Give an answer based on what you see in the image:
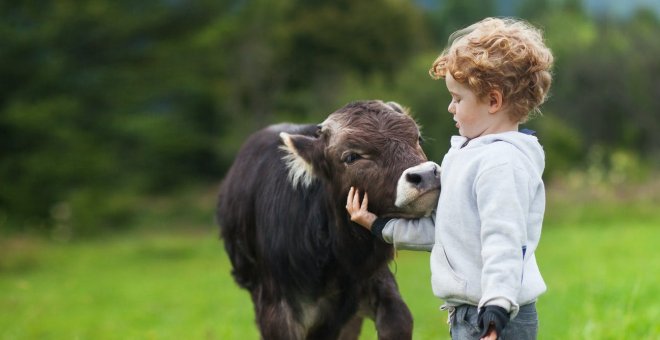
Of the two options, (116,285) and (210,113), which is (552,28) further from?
(116,285)

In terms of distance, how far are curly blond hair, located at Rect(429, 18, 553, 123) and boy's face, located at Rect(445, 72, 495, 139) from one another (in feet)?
0.13

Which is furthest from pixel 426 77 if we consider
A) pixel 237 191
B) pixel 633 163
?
pixel 237 191

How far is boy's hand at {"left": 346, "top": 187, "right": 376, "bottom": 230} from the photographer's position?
463cm

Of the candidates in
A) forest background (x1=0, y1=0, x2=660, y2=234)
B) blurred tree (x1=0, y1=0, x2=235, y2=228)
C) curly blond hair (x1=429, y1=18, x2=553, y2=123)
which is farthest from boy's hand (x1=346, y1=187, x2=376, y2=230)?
blurred tree (x1=0, y1=0, x2=235, y2=228)

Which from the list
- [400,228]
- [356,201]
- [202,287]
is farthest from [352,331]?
[202,287]

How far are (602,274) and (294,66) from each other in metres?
25.9

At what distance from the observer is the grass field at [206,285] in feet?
25.8

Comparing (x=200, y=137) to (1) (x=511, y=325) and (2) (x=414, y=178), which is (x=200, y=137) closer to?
(2) (x=414, y=178)

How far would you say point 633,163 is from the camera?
27.6m

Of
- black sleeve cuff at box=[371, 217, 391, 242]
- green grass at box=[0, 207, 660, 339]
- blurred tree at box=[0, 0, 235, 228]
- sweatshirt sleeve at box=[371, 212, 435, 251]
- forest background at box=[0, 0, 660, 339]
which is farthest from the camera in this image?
blurred tree at box=[0, 0, 235, 228]

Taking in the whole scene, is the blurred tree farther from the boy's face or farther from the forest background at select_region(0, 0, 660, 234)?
the boy's face

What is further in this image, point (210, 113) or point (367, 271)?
point (210, 113)

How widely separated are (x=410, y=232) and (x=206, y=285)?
13.7 meters

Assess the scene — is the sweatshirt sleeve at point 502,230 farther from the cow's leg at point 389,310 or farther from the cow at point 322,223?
the cow's leg at point 389,310
